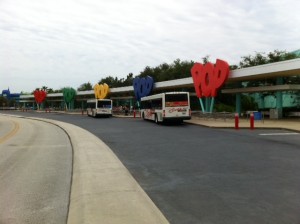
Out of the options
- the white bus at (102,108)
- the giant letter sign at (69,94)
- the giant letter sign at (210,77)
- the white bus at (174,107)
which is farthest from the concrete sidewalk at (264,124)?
the giant letter sign at (69,94)

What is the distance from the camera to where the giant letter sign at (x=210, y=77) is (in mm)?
36938

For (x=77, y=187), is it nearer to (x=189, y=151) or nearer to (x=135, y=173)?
(x=135, y=173)

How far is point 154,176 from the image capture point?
9.45 metres

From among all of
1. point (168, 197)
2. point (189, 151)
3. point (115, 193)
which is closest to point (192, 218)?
point (168, 197)

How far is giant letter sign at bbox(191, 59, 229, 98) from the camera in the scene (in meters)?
36.9

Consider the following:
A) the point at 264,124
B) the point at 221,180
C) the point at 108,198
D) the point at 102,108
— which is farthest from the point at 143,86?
the point at 108,198

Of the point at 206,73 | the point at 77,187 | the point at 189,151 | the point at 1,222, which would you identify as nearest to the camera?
the point at 1,222

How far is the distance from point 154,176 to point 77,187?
2.10 m

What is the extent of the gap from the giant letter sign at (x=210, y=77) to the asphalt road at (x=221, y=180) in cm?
2180

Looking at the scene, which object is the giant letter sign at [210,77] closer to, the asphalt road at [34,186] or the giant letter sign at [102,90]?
the asphalt road at [34,186]

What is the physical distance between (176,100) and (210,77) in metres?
8.76

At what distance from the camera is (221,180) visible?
349 inches

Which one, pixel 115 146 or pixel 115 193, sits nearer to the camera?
pixel 115 193

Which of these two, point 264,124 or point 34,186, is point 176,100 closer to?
point 264,124
